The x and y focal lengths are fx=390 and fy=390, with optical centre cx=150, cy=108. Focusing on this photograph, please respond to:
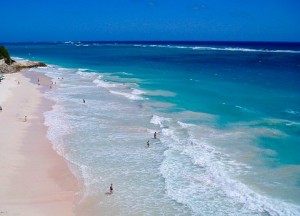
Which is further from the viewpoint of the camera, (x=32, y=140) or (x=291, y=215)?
(x=32, y=140)

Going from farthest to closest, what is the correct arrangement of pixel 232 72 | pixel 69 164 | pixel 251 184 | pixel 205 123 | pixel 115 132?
1. pixel 232 72
2. pixel 205 123
3. pixel 115 132
4. pixel 69 164
5. pixel 251 184

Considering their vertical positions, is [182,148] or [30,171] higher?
[182,148]

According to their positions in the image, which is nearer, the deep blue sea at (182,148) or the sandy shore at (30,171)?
the sandy shore at (30,171)

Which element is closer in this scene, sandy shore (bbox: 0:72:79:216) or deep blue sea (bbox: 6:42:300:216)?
sandy shore (bbox: 0:72:79:216)

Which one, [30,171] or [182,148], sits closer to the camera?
[30,171]

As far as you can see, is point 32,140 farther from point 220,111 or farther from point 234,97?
point 234,97

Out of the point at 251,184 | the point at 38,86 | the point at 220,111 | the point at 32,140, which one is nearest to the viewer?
the point at 251,184

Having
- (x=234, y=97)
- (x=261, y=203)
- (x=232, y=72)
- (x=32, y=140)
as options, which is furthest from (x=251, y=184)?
(x=232, y=72)
